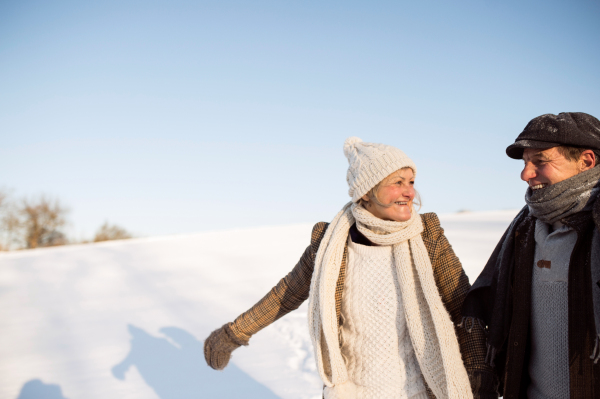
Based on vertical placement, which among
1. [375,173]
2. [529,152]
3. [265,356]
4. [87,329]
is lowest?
[87,329]

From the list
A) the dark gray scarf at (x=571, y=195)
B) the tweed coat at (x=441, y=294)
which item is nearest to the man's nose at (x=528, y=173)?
the dark gray scarf at (x=571, y=195)

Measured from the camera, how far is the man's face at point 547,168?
1819 mm

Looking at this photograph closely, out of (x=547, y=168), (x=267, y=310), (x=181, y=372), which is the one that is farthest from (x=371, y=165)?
(x=181, y=372)

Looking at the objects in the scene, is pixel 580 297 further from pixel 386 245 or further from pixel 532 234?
pixel 386 245

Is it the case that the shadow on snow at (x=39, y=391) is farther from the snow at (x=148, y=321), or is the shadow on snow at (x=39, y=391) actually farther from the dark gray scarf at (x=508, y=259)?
the dark gray scarf at (x=508, y=259)

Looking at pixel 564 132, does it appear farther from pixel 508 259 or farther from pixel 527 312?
pixel 527 312

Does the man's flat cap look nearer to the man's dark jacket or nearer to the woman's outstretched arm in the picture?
the man's dark jacket

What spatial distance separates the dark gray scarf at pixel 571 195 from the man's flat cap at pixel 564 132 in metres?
0.13

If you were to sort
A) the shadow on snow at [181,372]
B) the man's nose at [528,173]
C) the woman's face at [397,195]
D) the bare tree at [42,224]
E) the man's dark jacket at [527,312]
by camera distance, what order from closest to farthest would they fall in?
1. the man's dark jacket at [527,312]
2. the man's nose at [528,173]
3. the woman's face at [397,195]
4. the shadow on snow at [181,372]
5. the bare tree at [42,224]

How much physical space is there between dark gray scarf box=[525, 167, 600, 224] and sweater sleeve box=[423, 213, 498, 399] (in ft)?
1.68

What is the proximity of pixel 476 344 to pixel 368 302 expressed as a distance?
1.71 ft

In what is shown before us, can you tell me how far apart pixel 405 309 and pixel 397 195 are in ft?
1.79

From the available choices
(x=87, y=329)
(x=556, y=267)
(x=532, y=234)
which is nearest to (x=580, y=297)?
(x=556, y=267)

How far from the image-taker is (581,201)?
1732 mm
